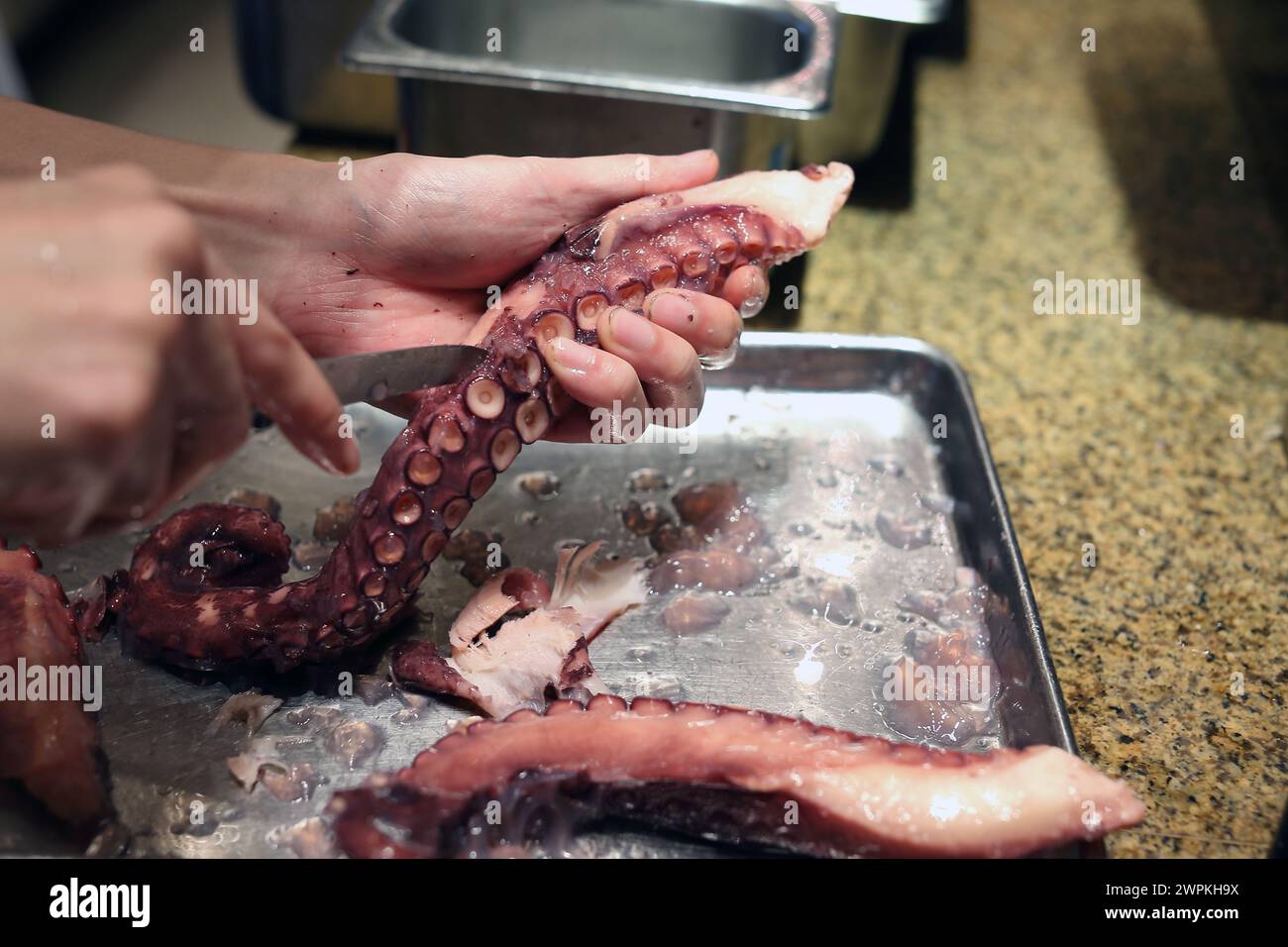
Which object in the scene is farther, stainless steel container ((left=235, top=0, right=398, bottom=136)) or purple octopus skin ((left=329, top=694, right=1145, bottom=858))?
stainless steel container ((left=235, top=0, right=398, bottom=136))

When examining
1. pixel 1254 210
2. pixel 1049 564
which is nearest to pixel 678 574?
pixel 1049 564

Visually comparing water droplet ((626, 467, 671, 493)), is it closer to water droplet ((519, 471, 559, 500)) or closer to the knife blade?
water droplet ((519, 471, 559, 500))

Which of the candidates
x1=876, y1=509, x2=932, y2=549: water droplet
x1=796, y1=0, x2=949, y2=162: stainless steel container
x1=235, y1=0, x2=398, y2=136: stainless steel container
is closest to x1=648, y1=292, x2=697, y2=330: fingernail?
x1=876, y1=509, x2=932, y2=549: water droplet

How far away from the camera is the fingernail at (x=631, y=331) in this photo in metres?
1.61

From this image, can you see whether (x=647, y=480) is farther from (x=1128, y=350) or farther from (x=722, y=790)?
(x=1128, y=350)

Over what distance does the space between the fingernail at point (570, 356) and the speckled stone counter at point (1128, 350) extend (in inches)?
37.7

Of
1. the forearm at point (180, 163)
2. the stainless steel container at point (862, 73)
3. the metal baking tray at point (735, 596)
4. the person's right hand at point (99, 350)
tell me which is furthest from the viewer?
the stainless steel container at point (862, 73)

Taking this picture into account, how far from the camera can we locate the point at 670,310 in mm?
1638

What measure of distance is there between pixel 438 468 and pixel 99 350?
2.02 ft

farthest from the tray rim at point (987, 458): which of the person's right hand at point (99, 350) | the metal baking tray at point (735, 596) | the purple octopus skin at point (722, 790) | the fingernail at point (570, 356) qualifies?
the person's right hand at point (99, 350)

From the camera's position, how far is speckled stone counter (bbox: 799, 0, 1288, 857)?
66.7 inches

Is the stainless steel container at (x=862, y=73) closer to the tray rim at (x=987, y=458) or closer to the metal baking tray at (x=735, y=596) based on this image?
the tray rim at (x=987, y=458)

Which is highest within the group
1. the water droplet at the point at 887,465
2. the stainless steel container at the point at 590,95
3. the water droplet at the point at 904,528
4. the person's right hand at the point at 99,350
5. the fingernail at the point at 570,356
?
the stainless steel container at the point at 590,95

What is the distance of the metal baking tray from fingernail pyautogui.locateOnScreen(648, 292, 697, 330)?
1.47ft
